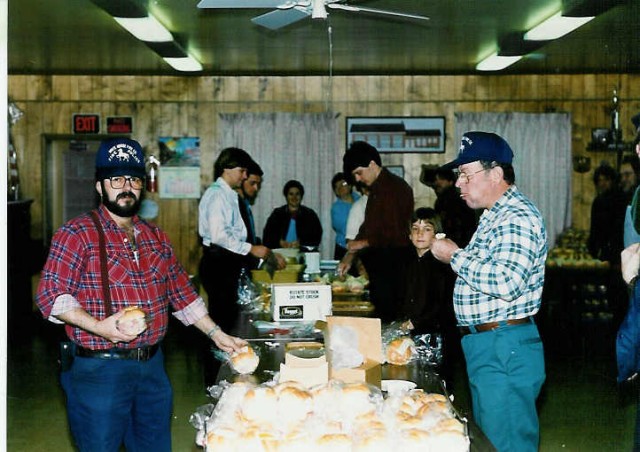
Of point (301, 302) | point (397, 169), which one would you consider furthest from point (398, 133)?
point (301, 302)

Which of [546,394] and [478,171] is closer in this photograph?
[478,171]

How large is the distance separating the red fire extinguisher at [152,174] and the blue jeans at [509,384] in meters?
7.66

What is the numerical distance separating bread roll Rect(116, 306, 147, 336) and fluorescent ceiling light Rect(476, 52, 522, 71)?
22.2ft

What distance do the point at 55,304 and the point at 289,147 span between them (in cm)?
745

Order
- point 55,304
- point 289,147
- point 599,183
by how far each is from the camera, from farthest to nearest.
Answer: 1. point 289,147
2. point 599,183
3. point 55,304

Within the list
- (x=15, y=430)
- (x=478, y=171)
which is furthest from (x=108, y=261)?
(x=15, y=430)

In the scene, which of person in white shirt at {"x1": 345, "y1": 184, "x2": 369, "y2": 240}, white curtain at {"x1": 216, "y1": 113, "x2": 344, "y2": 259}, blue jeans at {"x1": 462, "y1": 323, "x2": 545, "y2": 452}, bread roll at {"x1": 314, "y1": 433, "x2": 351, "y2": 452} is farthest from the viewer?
white curtain at {"x1": 216, "y1": 113, "x2": 344, "y2": 259}

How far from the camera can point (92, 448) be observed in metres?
2.94

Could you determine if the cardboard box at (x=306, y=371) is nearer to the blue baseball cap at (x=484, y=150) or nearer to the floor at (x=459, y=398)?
the blue baseball cap at (x=484, y=150)

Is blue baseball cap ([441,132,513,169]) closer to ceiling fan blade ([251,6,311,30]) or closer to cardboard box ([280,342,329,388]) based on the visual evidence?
cardboard box ([280,342,329,388])

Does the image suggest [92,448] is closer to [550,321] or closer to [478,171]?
[478,171]

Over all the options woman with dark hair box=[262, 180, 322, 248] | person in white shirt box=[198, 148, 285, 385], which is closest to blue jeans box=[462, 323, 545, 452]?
person in white shirt box=[198, 148, 285, 385]

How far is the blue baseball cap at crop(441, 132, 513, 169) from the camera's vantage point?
3.10 metres

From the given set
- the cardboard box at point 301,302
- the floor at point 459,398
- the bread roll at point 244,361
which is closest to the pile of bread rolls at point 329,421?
the bread roll at point 244,361
